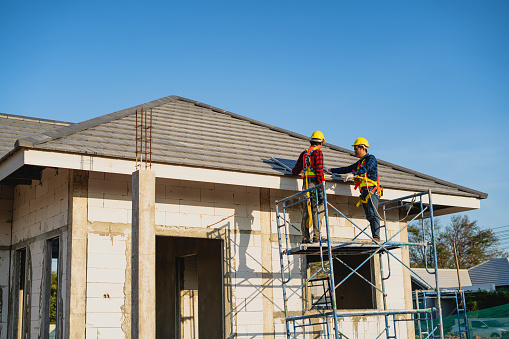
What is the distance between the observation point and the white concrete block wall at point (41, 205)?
30.7 ft

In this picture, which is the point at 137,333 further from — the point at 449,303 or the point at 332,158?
the point at 449,303

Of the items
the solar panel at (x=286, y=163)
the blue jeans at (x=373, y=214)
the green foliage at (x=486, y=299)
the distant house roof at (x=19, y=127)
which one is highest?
the distant house roof at (x=19, y=127)

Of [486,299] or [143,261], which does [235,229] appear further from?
[486,299]

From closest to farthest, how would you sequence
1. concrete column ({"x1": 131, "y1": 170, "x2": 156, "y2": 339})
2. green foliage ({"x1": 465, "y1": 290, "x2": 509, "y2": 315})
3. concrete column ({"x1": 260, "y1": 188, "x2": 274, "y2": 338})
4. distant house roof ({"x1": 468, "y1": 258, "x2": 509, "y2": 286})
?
concrete column ({"x1": 131, "y1": 170, "x2": 156, "y2": 339}) < concrete column ({"x1": 260, "y1": 188, "x2": 274, "y2": 338}) < green foliage ({"x1": 465, "y1": 290, "x2": 509, "y2": 315}) < distant house roof ({"x1": 468, "y1": 258, "x2": 509, "y2": 286})

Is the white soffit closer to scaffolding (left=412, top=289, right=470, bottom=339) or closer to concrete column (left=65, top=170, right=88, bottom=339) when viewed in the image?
concrete column (left=65, top=170, right=88, bottom=339)

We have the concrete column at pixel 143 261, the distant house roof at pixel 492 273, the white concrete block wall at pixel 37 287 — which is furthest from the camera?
the distant house roof at pixel 492 273

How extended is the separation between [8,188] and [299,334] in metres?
6.63

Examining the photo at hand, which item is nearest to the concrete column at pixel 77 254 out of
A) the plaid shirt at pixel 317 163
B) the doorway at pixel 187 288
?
the plaid shirt at pixel 317 163

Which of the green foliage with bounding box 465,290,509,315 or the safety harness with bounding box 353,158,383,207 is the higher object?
the safety harness with bounding box 353,158,383,207

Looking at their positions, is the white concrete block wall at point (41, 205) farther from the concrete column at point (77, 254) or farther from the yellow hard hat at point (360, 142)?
the yellow hard hat at point (360, 142)

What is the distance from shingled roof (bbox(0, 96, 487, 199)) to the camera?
8992mm

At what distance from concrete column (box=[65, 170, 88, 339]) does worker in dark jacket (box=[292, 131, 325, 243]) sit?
3.51 m

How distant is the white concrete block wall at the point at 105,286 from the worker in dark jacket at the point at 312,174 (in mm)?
2977

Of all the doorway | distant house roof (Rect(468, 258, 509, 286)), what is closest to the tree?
distant house roof (Rect(468, 258, 509, 286))
